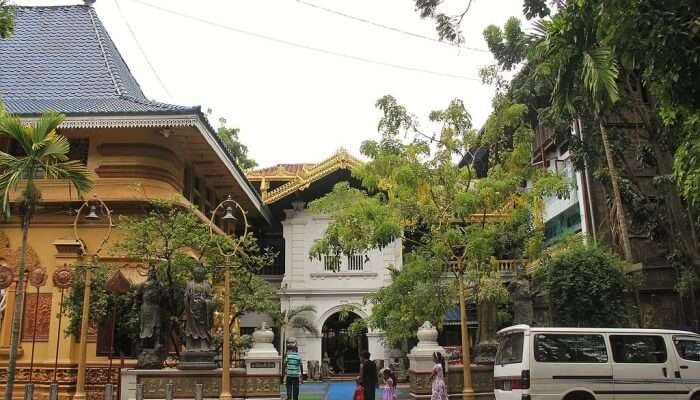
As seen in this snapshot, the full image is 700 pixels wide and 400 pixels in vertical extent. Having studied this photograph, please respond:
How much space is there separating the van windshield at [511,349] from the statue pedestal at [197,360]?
5550 mm

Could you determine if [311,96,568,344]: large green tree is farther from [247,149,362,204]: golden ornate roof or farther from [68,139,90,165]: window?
[247,149,362,204]: golden ornate roof

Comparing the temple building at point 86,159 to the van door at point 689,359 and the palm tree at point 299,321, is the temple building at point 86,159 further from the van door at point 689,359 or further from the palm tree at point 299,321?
the van door at point 689,359

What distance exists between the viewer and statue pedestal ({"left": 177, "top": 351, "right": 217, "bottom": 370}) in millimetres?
12250

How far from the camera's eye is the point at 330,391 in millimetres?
19172

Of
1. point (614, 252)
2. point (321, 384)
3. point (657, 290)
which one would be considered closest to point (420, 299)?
point (614, 252)

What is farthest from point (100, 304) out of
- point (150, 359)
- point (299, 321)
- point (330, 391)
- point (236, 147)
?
point (236, 147)

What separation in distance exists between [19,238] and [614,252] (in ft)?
51.8

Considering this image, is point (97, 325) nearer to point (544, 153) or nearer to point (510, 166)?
point (510, 166)

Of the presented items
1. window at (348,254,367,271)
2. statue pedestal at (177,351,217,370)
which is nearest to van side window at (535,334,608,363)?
statue pedestal at (177,351,217,370)

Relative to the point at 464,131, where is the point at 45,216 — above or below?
below

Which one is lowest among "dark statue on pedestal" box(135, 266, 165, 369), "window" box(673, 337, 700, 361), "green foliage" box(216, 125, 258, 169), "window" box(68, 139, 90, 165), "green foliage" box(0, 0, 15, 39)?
"window" box(673, 337, 700, 361)

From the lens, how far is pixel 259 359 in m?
12.1

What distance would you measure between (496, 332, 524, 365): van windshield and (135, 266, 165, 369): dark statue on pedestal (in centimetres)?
687

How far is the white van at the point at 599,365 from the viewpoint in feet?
31.8
